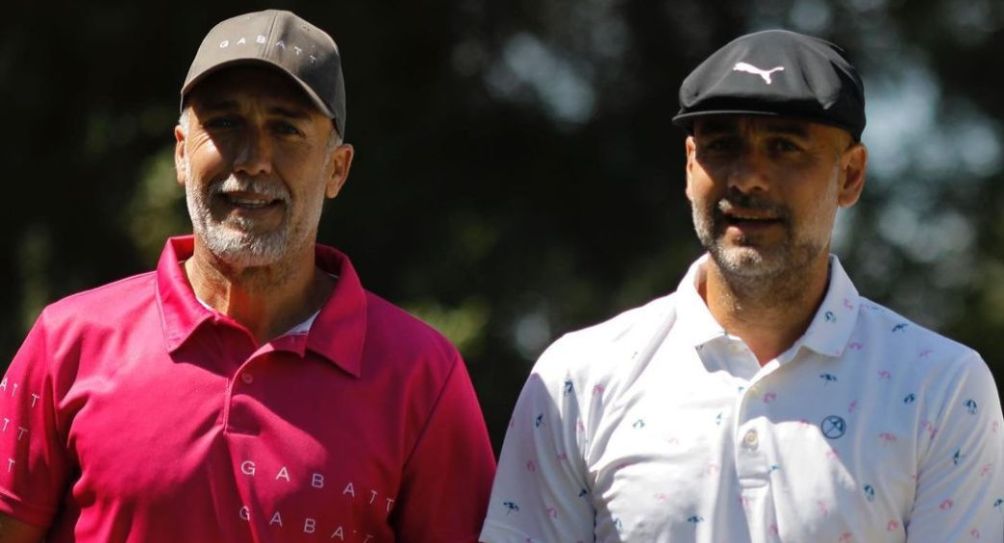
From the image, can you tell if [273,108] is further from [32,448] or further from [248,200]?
[32,448]

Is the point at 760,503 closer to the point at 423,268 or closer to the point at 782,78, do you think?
the point at 782,78

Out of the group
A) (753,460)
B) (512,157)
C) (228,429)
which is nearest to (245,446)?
(228,429)

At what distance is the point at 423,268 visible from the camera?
6453 mm

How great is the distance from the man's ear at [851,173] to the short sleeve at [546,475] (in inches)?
22.4

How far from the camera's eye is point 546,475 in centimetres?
328

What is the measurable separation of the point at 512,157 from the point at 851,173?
134 inches

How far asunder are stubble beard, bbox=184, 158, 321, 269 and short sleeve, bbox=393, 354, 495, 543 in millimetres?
370

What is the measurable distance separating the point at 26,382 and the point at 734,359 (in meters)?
1.20

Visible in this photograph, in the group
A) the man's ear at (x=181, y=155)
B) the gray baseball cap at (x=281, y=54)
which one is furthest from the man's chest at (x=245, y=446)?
the gray baseball cap at (x=281, y=54)

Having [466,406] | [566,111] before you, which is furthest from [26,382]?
[566,111]

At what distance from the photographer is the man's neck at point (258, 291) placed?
3.34 m

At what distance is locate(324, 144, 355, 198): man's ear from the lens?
136 inches

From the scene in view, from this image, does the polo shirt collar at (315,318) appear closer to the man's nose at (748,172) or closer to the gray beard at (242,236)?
the gray beard at (242,236)

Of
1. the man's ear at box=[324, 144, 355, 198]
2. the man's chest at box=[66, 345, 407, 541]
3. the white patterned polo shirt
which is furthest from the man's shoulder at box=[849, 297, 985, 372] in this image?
the man's ear at box=[324, 144, 355, 198]
